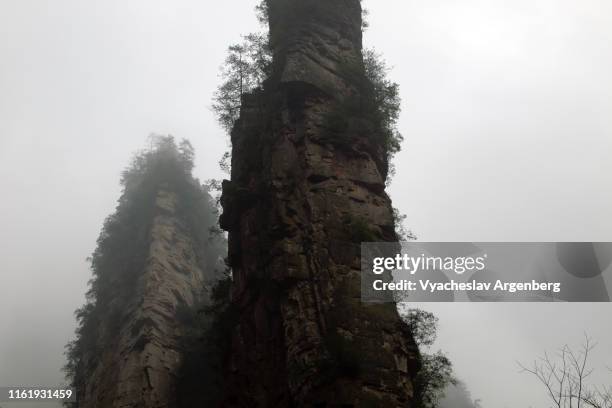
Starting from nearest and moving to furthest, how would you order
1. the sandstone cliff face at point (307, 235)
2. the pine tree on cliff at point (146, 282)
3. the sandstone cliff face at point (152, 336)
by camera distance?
the sandstone cliff face at point (307, 235), the sandstone cliff face at point (152, 336), the pine tree on cliff at point (146, 282)

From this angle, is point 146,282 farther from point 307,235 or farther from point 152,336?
point 307,235

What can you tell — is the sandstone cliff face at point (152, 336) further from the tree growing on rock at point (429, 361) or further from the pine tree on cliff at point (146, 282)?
the tree growing on rock at point (429, 361)

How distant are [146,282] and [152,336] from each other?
4.25 metres

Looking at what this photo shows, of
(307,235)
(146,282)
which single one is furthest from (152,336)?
(307,235)

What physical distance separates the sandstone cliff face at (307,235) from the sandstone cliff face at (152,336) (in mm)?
11109

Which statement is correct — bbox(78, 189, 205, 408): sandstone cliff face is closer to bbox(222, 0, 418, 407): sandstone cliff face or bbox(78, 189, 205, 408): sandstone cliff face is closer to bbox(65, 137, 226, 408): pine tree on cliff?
bbox(65, 137, 226, 408): pine tree on cliff

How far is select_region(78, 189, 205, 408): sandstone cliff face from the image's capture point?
2848cm

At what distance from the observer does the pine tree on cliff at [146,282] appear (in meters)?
29.5

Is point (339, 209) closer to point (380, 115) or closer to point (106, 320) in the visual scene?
point (380, 115)

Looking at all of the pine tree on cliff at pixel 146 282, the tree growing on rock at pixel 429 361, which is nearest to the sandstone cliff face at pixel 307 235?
the tree growing on rock at pixel 429 361

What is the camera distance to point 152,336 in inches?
1201

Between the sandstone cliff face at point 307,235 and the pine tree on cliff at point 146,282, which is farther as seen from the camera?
the pine tree on cliff at point 146,282

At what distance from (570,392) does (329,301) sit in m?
7.68

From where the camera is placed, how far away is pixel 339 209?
18672 millimetres
